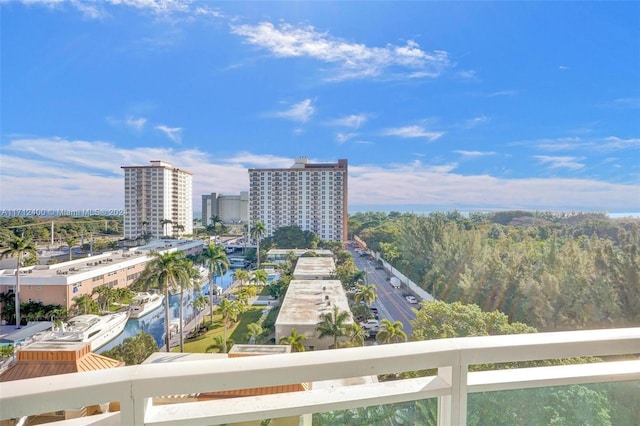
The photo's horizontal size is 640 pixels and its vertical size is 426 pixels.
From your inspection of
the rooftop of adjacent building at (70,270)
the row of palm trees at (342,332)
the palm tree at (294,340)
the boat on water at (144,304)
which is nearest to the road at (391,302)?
the row of palm trees at (342,332)

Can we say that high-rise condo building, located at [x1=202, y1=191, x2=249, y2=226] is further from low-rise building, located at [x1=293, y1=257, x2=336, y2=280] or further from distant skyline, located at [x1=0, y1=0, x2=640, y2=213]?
low-rise building, located at [x1=293, y1=257, x2=336, y2=280]

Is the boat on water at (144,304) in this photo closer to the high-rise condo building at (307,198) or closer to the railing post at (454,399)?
the high-rise condo building at (307,198)

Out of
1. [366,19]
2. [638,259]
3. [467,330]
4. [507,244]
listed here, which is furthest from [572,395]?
[507,244]

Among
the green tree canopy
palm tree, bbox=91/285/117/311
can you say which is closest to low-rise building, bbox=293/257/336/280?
the green tree canopy

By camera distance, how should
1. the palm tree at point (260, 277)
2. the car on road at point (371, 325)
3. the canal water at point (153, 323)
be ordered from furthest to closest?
the palm tree at point (260, 277), the canal water at point (153, 323), the car on road at point (371, 325)

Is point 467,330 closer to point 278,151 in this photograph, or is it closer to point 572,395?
point 572,395

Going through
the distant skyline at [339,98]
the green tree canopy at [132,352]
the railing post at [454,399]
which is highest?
the distant skyline at [339,98]

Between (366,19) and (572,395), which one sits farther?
(366,19)
